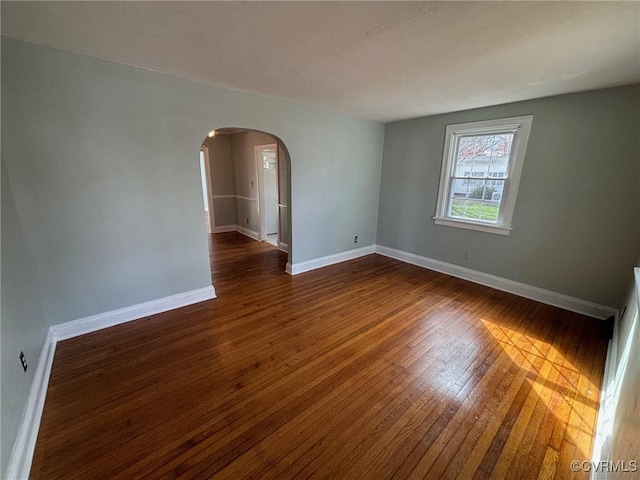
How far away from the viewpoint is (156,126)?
2521mm

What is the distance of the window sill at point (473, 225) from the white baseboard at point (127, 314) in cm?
356

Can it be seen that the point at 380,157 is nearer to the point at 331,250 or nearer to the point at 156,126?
the point at 331,250

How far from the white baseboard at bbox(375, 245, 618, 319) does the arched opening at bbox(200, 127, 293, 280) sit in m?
2.60

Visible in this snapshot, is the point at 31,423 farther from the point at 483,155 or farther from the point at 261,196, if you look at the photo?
the point at 483,155

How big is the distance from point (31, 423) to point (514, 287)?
4.79 metres

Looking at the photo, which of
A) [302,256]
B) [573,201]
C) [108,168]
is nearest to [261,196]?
[302,256]

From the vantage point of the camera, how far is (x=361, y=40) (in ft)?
5.98

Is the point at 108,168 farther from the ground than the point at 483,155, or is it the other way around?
the point at 483,155

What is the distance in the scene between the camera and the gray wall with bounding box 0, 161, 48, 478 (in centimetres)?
132

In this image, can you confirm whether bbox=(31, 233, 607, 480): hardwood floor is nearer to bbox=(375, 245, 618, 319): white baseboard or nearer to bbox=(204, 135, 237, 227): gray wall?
bbox=(375, 245, 618, 319): white baseboard

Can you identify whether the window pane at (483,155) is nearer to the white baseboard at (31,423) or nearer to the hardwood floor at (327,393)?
the hardwood floor at (327,393)

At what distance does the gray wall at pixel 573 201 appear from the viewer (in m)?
2.65

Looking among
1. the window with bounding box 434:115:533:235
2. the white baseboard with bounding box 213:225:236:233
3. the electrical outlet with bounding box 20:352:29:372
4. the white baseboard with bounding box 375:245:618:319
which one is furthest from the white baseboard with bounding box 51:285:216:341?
the white baseboard with bounding box 213:225:236:233

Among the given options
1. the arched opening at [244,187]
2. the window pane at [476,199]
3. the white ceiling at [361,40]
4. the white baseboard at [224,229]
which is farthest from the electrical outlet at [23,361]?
the white baseboard at [224,229]
